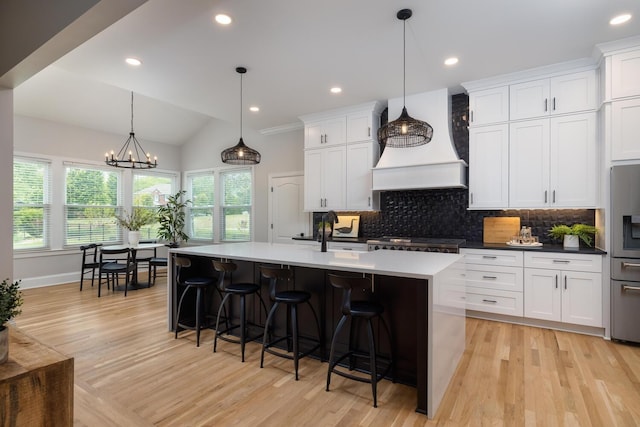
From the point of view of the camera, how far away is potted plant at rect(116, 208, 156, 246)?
19.3ft

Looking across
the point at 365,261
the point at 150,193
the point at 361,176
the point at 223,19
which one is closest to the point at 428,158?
the point at 361,176

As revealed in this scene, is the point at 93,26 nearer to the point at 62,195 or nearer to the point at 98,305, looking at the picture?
the point at 98,305

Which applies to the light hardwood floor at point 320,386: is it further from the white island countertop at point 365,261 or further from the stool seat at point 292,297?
the white island countertop at point 365,261

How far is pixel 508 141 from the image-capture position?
4.05 m

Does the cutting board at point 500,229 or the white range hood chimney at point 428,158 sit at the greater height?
the white range hood chimney at point 428,158

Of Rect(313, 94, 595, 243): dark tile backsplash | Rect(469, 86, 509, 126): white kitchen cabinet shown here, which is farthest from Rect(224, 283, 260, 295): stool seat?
Rect(469, 86, 509, 126): white kitchen cabinet

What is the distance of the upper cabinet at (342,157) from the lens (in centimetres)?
508

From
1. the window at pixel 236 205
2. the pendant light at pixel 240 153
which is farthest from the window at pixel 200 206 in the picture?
the pendant light at pixel 240 153

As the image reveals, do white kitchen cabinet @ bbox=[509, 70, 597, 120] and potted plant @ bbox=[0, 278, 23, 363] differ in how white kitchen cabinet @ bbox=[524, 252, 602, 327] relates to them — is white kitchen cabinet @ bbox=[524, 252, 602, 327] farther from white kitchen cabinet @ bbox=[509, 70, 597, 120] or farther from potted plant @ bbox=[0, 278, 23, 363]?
potted plant @ bbox=[0, 278, 23, 363]

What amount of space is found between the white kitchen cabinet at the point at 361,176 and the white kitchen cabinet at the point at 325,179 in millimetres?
105

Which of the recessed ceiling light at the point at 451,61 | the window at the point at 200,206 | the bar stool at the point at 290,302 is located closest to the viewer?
the bar stool at the point at 290,302

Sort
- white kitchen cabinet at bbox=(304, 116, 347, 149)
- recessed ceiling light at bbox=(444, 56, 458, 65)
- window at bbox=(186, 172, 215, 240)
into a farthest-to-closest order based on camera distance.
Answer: window at bbox=(186, 172, 215, 240) → white kitchen cabinet at bbox=(304, 116, 347, 149) → recessed ceiling light at bbox=(444, 56, 458, 65)

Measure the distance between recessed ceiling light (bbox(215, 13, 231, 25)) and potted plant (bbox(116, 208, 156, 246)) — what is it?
14.3 ft

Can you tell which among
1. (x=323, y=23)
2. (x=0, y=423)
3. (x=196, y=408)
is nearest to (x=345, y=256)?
(x=196, y=408)
